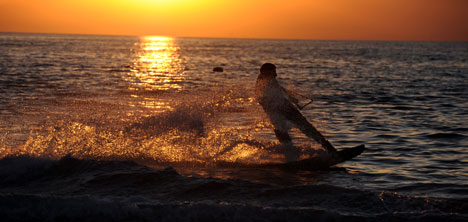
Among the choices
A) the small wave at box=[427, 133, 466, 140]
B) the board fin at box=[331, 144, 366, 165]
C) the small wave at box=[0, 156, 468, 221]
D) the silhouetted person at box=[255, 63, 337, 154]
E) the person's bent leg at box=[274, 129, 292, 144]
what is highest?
the silhouetted person at box=[255, 63, 337, 154]

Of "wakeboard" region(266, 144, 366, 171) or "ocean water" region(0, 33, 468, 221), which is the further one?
"wakeboard" region(266, 144, 366, 171)

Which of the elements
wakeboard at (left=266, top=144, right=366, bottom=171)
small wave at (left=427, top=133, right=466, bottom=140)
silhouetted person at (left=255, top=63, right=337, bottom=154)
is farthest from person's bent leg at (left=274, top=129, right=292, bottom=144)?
small wave at (left=427, top=133, right=466, bottom=140)

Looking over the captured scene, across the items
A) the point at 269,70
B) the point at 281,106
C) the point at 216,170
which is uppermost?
the point at 269,70

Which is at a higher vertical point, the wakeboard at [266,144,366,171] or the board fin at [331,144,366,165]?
the board fin at [331,144,366,165]

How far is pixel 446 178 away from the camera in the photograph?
904cm

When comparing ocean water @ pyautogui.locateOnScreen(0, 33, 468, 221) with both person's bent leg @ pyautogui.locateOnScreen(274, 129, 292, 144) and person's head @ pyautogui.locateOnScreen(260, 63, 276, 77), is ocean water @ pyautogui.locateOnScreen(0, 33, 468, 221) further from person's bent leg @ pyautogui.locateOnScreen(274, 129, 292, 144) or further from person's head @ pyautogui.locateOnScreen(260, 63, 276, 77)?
person's head @ pyautogui.locateOnScreen(260, 63, 276, 77)

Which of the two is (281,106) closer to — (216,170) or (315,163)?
(315,163)

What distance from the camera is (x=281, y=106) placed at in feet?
33.2

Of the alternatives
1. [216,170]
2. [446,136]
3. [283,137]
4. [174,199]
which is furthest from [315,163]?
[446,136]

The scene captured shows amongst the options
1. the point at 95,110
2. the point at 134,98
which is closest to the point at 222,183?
the point at 95,110

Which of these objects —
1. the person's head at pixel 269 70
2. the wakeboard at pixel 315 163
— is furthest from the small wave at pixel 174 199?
the person's head at pixel 269 70

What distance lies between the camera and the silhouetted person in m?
10.1

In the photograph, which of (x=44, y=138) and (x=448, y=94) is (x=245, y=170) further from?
(x=448, y=94)

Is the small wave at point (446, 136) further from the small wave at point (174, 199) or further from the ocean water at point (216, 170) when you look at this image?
the small wave at point (174, 199)
